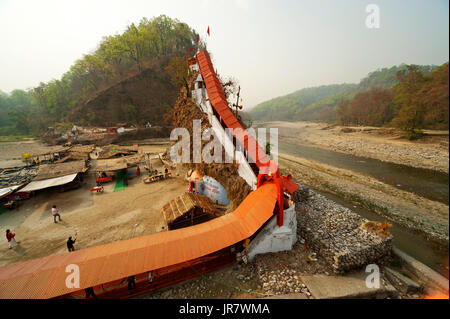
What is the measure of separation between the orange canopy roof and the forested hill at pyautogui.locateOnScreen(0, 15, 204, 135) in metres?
48.7

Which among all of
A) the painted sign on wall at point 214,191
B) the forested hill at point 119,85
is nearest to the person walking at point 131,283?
the painted sign on wall at point 214,191

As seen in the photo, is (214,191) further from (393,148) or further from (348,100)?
(348,100)

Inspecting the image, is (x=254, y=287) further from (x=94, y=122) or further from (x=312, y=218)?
(x=94, y=122)

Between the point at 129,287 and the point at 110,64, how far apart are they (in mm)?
76259

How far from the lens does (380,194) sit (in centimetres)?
1705

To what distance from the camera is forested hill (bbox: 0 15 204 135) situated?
50950mm

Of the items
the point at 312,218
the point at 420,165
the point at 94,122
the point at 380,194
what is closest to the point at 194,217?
the point at 312,218

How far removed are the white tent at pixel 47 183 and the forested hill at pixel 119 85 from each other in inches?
1496

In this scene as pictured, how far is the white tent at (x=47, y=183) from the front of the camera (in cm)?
1405

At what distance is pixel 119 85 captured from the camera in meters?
53.6

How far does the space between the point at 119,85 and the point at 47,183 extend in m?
49.6

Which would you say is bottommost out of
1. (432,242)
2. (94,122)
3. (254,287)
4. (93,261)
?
(432,242)

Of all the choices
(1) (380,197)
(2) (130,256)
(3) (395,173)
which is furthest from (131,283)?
(3) (395,173)
